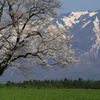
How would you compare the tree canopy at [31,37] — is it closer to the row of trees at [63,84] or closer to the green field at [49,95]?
the row of trees at [63,84]

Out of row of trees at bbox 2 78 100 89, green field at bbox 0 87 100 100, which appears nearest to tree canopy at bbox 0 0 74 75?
row of trees at bbox 2 78 100 89

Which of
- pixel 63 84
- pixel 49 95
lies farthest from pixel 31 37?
pixel 49 95

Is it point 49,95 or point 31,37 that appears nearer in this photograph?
point 49,95

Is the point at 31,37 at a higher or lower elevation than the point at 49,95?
higher

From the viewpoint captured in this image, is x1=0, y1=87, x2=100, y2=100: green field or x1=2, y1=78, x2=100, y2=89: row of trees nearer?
x1=0, y1=87, x2=100, y2=100: green field

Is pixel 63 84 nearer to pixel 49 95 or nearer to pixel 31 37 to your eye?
pixel 31 37

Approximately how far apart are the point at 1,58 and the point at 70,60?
984 cm

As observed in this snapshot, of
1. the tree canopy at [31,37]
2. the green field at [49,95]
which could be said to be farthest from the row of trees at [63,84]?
the green field at [49,95]

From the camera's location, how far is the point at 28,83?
56.1m

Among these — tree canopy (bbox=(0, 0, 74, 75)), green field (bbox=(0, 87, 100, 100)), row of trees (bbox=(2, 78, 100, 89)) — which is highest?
tree canopy (bbox=(0, 0, 74, 75))

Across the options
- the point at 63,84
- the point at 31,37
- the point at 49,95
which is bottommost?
the point at 49,95

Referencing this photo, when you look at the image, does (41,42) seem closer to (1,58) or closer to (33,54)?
(33,54)

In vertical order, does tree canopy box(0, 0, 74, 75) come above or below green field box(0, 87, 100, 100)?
above

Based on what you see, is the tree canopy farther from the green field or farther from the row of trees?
the green field
